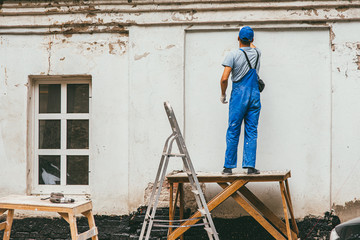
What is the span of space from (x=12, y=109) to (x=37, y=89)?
18.4 inches

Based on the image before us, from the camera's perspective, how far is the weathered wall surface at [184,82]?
6.52 meters

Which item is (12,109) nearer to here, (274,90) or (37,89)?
(37,89)

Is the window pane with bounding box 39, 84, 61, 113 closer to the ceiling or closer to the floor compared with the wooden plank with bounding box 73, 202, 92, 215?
closer to the ceiling

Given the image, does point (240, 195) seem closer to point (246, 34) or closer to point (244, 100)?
point (244, 100)

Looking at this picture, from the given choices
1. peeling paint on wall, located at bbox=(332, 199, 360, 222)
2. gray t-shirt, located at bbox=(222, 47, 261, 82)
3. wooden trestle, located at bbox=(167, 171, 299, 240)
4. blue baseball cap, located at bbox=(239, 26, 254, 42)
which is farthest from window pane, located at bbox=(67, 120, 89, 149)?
peeling paint on wall, located at bbox=(332, 199, 360, 222)

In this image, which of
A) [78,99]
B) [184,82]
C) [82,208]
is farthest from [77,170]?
[82,208]

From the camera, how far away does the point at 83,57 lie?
690cm

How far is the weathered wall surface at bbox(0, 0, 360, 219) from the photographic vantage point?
6.52m

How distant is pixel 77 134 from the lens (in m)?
7.09

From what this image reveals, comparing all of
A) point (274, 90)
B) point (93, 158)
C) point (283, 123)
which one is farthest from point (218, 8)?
point (93, 158)

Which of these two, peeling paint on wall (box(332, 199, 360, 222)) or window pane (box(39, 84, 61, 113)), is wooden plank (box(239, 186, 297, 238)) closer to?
peeling paint on wall (box(332, 199, 360, 222))

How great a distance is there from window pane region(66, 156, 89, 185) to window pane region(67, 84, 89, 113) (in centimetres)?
71

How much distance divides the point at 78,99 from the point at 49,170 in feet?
3.76

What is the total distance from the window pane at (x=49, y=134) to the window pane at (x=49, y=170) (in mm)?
179
